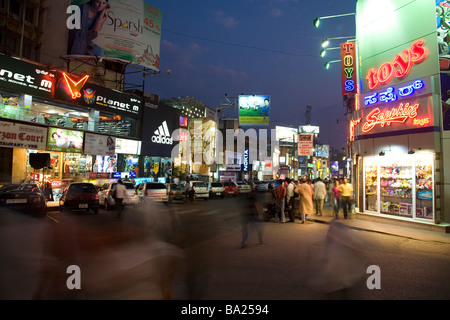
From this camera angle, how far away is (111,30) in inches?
998

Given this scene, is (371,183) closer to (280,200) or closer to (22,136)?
(280,200)

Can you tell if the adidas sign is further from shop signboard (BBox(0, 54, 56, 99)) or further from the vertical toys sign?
the vertical toys sign

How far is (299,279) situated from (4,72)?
22285 millimetres

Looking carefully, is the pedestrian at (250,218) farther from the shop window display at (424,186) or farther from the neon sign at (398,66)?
the neon sign at (398,66)

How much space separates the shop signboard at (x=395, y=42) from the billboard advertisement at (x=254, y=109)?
522 inches

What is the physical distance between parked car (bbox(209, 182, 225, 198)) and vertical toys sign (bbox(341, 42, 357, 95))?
1514cm

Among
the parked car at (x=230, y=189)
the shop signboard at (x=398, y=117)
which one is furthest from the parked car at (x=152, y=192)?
the shop signboard at (x=398, y=117)

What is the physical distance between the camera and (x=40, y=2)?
24.9 metres

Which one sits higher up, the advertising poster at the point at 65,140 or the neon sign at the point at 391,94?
the neon sign at the point at 391,94

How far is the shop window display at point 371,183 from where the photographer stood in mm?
14125

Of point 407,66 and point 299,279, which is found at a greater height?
point 407,66
